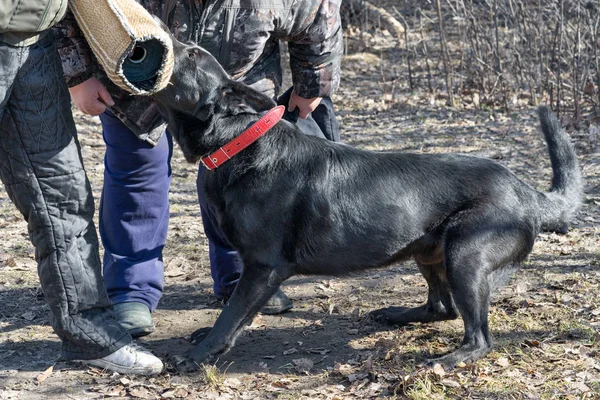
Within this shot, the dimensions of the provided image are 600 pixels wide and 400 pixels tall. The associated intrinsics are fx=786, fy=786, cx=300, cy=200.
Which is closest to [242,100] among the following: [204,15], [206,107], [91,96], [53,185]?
[206,107]

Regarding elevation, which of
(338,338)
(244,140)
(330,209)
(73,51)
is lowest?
(338,338)

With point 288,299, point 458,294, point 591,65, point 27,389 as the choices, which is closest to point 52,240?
point 27,389

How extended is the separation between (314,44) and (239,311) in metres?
1.54

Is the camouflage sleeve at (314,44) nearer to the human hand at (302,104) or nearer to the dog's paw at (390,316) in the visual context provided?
the human hand at (302,104)

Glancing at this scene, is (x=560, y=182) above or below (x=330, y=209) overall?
above

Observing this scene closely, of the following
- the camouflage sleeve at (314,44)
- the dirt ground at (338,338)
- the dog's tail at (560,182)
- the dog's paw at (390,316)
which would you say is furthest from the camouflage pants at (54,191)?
the dog's tail at (560,182)

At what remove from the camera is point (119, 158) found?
14.7 feet

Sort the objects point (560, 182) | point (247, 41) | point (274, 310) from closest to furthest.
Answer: point (247, 41)
point (560, 182)
point (274, 310)

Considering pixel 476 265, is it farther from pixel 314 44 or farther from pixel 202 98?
pixel 202 98

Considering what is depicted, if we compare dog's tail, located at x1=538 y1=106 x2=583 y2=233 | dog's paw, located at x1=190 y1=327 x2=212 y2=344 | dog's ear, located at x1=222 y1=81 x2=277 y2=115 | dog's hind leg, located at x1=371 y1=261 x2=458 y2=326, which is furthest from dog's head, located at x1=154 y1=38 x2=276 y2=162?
dog's tail, located at x1=538 y1=106 x2=583 y2=233

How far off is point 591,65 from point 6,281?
21.7ft

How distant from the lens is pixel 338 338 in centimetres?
446

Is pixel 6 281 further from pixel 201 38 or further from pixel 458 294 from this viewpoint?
pixel 458 294

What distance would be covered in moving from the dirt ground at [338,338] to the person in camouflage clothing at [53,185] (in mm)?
177
